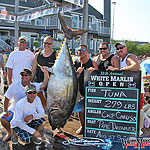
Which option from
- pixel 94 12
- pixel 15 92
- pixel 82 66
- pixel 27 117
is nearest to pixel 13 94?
pixel 15 92

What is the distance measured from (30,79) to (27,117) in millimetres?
623

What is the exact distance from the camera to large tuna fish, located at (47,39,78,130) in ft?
9.62

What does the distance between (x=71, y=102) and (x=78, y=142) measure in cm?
65

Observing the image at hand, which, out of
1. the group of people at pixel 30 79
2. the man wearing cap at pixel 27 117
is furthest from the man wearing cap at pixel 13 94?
the man wearing cap at pixel 27 117

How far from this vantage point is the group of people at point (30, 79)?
9.47 feet

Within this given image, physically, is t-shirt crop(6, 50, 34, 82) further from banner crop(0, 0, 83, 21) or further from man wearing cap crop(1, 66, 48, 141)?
banner crop(0, 0, 83, 21)

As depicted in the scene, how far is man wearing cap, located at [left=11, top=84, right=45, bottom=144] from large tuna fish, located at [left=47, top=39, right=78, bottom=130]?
238mm

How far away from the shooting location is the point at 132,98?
2842 millimetres

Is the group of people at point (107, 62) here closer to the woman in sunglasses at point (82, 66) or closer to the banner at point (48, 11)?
the woman in sunglasses at point (82, 66)

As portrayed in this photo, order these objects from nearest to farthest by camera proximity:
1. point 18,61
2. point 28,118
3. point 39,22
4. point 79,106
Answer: point 28,118 < point 79,106 < point 18,61 < point 39,22

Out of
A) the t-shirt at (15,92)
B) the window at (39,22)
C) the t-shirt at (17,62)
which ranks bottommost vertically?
the t-shirt at (15,92)

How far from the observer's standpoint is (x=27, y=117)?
290 centimetres

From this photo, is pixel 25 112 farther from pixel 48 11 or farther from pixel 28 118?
pixel 48 11

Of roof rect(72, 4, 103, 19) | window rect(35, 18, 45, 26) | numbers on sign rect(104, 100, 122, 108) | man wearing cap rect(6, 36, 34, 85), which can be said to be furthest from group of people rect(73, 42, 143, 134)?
roof rect(72, 4, 103, 19)
